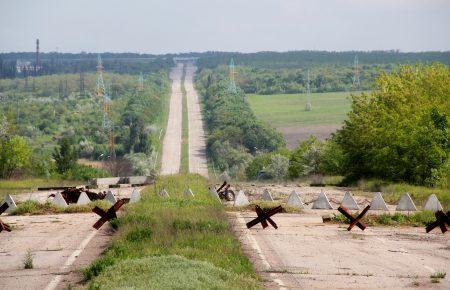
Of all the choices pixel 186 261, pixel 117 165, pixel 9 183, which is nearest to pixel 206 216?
pixel 186 261

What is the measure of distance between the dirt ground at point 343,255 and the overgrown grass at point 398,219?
82 centimetres

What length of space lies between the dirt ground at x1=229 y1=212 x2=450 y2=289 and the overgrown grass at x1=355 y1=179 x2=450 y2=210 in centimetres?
823

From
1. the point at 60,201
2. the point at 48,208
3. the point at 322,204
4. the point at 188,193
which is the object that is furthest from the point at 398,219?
the point at 60,201

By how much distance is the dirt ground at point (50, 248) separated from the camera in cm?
2216

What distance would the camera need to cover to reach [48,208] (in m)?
39.9

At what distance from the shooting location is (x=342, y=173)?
69.4m

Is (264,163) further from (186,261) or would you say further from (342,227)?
(186,261)

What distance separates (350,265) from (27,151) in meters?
71.4

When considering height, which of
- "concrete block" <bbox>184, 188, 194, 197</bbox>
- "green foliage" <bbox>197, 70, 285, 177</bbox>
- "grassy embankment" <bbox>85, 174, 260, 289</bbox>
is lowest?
"green foliage" <bbox>197, 70, 285, 177</bbox>

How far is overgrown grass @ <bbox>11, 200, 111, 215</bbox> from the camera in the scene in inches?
1538

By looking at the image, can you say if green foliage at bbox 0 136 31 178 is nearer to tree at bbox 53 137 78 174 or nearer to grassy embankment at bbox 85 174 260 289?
tree at bbox 53 137 78 174

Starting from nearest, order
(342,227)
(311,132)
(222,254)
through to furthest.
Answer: (222,254), (342,227), (311,132)

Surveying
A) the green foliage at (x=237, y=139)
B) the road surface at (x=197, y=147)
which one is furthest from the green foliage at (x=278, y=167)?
the green foliage at (x=237, y=139)

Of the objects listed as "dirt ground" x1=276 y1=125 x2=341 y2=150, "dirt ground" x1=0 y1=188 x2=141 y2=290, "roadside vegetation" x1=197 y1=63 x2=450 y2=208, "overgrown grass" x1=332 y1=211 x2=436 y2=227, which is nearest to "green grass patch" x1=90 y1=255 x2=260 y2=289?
"dirt ground" x1=0 y1=188 x2=141 y2=290
